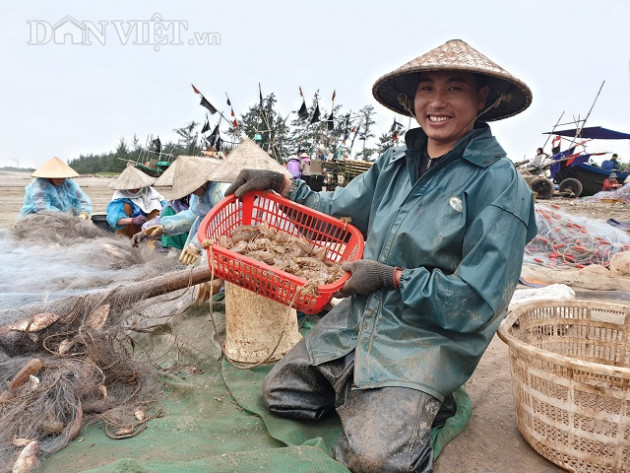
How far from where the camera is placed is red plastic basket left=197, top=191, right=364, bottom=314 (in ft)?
7.18

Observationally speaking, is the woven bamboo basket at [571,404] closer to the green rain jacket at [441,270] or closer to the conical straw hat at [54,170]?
the green rain jacket at [441,270]

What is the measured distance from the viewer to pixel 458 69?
2090 millimetres

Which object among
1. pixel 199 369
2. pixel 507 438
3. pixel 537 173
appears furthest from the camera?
pixel 537 173

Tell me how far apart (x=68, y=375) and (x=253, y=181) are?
1469 mm

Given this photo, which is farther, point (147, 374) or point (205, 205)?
point (205, 205)

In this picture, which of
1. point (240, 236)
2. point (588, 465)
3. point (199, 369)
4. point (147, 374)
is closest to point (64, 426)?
point (147, 374)

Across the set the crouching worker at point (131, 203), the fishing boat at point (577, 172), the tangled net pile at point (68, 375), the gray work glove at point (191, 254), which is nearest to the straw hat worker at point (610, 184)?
the fishing boat at point (577, 172)

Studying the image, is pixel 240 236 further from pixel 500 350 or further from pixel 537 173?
pixel 537 173

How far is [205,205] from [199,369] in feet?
6.04

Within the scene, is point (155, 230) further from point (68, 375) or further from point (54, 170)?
point (54, 170)

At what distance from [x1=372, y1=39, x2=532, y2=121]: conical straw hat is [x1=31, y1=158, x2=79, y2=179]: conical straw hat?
5.25 m

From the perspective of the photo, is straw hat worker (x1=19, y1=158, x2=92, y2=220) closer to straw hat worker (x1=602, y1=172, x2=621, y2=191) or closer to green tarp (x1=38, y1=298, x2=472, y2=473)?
green tarp (x1=38, y1=298, x2=472, y2=473)

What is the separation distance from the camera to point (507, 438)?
2287mm

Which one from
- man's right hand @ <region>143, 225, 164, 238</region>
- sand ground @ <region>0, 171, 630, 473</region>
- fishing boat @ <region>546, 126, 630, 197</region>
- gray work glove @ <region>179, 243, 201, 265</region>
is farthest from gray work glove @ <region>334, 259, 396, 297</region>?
fishing boat @ <region>546, 126, 630, 197</region>
